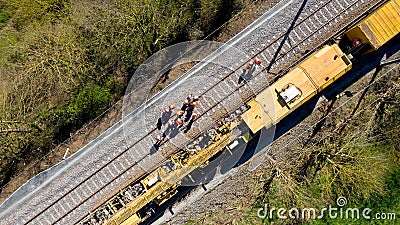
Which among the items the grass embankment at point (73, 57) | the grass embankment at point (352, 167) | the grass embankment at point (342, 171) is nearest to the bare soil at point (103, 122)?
the grass embankment at point (73, 57)

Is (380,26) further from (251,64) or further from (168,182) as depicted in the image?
(168,182)

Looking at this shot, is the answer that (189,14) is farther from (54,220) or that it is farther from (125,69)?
(54,220)

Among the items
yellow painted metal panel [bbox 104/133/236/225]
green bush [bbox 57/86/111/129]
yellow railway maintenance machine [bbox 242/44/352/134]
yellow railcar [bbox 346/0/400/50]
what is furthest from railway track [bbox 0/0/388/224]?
green bush [bbox 57/86/111/129]

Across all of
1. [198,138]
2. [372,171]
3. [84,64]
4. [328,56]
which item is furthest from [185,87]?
[372,171]

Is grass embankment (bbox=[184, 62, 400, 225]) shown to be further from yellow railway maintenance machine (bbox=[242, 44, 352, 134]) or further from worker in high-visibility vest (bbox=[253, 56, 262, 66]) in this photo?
worker in high-visibility vest (bbox=[253, 56, 262, 66])

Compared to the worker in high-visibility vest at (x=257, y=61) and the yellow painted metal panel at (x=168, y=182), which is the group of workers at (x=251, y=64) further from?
the yellow painted metal panel at (x=168, y=182)
